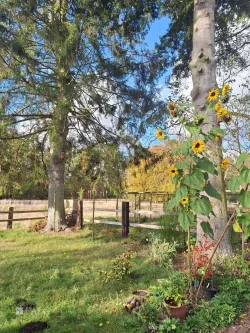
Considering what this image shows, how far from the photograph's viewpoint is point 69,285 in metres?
3.54

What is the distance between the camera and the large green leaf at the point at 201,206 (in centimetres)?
206

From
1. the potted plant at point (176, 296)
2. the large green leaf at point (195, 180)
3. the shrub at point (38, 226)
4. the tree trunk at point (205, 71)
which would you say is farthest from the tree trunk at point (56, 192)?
the large green leaf at point (195, 180)

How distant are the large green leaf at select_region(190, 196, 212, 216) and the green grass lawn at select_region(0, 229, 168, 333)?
1.12 metres

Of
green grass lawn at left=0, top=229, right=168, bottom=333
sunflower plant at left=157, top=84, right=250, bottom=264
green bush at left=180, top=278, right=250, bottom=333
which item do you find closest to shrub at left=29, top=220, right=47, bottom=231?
green grass lawn at left=0, top=229, right=168, bottom=333

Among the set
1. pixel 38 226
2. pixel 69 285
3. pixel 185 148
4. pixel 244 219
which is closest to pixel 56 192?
pixel 38 226

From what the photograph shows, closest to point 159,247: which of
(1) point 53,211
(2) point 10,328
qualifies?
(2) point 10,328

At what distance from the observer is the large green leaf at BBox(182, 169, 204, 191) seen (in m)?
2.02

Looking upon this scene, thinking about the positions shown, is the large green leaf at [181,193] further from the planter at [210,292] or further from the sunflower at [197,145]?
the planter at [210,292]

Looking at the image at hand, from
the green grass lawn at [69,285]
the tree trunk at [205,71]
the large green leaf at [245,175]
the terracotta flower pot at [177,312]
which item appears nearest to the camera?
the large green leaf at [245,175]

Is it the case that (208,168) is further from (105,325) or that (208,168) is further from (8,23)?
(8,23)

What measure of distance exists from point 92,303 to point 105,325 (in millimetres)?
564

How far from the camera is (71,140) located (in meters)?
8.60

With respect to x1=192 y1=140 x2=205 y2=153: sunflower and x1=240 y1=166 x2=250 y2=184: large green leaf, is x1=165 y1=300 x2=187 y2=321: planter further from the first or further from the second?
x1=192 y1=140 x2=205 y2=153: sunflower

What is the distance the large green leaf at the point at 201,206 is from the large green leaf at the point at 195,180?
153 mm
